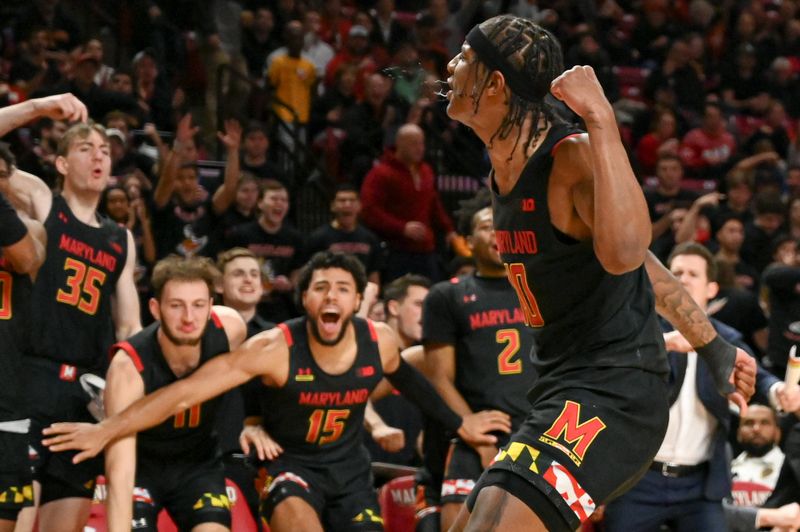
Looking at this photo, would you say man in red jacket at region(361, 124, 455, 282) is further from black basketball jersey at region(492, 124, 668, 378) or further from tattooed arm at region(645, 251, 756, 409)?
black basketball jersey at region(492, 124, 668, 378)

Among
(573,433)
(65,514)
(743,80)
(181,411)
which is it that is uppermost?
(743,80)

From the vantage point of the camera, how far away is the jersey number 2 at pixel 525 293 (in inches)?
134

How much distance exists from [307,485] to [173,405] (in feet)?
2.69

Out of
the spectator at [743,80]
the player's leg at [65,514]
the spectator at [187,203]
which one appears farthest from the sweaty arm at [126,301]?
the spectator at [743,80]

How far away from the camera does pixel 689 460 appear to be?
614 cm

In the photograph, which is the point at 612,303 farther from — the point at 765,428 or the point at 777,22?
the point at 777,22

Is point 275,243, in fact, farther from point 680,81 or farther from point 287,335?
point 680,81

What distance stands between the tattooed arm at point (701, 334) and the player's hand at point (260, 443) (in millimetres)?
2766

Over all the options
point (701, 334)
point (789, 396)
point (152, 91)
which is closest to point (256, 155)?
point (152, 91)

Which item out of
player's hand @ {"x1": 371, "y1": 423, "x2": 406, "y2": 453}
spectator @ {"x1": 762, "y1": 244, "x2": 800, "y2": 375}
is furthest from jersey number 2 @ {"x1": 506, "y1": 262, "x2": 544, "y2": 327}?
spectator @ {"x1": 762, "y1": 244, "x2": 800, "y2": 375}

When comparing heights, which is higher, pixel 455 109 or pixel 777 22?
pixel 777 22

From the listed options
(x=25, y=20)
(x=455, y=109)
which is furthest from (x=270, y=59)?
(x=455, y=109)

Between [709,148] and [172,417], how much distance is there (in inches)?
345

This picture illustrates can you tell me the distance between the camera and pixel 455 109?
3461mm
